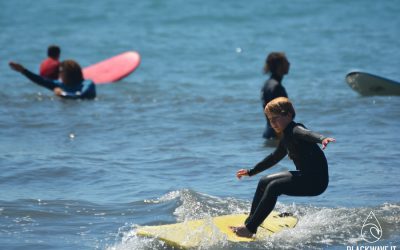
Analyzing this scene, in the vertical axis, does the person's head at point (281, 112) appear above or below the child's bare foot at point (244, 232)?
above

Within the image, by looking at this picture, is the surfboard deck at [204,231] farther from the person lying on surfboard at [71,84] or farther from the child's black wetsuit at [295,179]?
the person lying on surfboard at [71,84]

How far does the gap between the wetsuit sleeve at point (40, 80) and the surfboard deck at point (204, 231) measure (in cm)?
699

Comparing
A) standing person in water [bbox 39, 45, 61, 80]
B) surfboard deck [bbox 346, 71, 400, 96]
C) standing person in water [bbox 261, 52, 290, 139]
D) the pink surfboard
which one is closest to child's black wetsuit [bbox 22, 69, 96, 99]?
standing person in water [bbox 39, 45, 61, 80]

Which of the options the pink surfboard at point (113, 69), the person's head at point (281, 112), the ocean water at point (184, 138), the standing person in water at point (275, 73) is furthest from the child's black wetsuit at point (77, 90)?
the person's head at point (281, 112)

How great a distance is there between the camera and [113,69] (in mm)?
17109

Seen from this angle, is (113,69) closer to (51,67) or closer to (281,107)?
(51,67)

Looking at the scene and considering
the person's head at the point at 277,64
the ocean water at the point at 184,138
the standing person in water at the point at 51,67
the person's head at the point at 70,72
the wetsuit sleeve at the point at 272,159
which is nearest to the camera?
the wetsuit sleeve at the point at 272,159

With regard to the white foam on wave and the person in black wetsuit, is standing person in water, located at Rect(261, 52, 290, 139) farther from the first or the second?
Answer: the person in black wetsuit

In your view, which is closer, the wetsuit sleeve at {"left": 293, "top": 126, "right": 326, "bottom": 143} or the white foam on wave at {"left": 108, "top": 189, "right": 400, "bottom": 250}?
the wetsuit sleeve at {"left": 293, "top": 126, "right": 326, "bottom": 143}

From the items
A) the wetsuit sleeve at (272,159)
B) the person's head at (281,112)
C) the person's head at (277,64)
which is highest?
the person's head at (281,112)

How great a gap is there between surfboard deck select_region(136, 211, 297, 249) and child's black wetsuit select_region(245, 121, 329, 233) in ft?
0.60

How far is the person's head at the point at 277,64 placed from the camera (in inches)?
388

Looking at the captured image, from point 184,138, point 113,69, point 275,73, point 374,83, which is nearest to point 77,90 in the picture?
point 113,69

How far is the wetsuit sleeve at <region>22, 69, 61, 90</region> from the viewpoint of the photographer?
13055 millimetres
